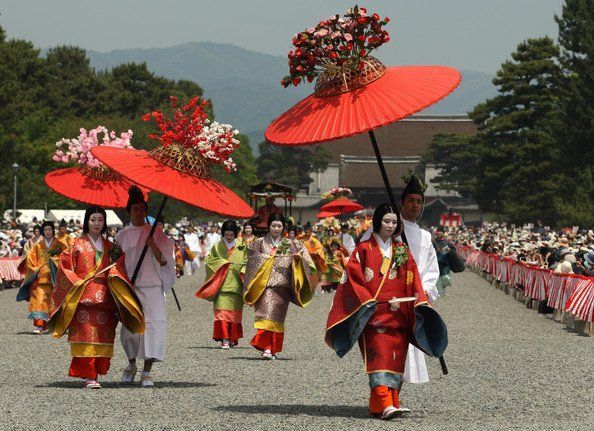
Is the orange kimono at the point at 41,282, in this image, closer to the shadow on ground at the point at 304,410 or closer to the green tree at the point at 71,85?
the shadow on ground at the point at 304,410

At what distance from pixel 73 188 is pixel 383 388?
4.21 metres

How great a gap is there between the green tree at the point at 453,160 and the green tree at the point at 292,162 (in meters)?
13.5

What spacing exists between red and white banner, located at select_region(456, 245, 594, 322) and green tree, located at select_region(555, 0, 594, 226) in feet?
41.7

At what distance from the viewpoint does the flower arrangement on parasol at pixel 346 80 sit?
333 inches

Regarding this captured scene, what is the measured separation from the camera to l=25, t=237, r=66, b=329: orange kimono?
57.3 feet

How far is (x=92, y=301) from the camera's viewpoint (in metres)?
11.0

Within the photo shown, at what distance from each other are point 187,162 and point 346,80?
2.20m

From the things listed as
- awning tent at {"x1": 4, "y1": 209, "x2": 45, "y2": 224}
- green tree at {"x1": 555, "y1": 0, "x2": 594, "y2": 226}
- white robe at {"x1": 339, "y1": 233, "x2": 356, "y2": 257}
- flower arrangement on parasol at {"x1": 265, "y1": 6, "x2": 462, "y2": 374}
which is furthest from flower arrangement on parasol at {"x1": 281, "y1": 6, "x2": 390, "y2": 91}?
awning tent at {"x1": 4, "y1": 209, "x2": 45, "y2": 224}

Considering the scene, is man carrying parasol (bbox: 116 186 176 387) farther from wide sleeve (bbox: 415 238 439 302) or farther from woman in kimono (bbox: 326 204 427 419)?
wide sleeve (bbox: 415 238 439 302)

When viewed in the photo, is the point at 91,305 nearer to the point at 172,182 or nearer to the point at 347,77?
the point at 172,182

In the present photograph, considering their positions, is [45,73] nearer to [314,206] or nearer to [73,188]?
[314,206]

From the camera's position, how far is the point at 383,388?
9.02 meters

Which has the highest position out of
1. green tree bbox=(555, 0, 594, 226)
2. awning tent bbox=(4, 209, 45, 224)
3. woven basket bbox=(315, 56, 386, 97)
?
green tree bbox=(555, 0, 594, 226)

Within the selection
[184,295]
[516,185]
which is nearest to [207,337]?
[184,295]
